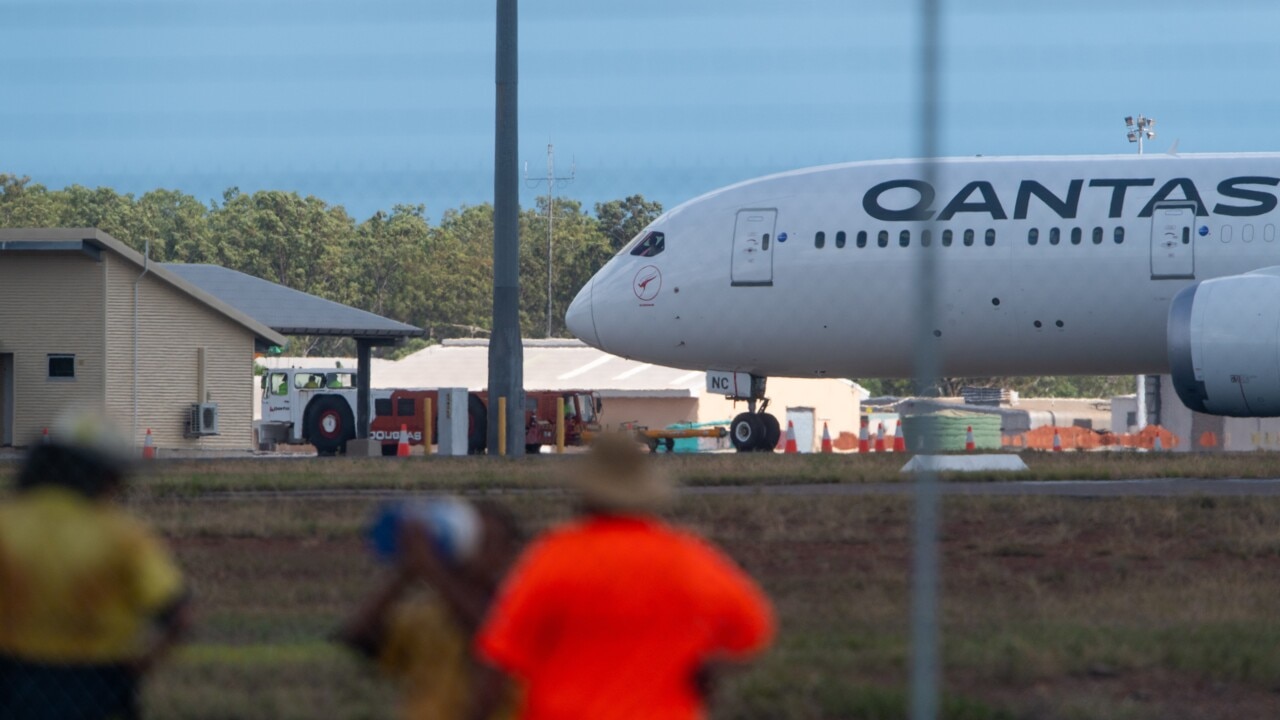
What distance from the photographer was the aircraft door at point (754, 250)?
2308cm

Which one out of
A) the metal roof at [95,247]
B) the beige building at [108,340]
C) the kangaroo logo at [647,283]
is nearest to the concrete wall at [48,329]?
the beige building at [108,340]

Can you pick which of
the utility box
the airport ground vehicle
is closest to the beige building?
the airport ground vehicle

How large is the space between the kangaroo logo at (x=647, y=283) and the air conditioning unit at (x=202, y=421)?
1377cm

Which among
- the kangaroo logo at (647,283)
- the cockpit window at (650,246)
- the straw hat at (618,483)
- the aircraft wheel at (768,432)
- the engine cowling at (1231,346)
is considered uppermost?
the cockpit window at (650,246)

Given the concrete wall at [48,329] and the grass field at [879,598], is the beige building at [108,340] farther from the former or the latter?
the grass field at [879,598]

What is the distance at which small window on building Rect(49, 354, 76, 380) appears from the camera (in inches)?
1304

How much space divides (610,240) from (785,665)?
146 feet

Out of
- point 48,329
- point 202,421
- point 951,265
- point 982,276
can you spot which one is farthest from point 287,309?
point 982,276

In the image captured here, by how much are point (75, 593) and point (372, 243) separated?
2405 inches

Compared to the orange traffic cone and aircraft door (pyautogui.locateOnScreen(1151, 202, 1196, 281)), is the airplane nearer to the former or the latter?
aircraft door (pyautogui.locateOnScreen(1151, 202, 1196, 281))

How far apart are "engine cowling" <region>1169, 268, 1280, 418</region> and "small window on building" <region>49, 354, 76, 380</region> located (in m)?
21.6

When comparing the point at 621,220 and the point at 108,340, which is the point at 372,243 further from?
the point at 108,340

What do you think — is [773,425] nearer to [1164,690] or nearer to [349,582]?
[349,582]

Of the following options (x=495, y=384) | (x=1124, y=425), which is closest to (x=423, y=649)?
(x=495, y=384)
